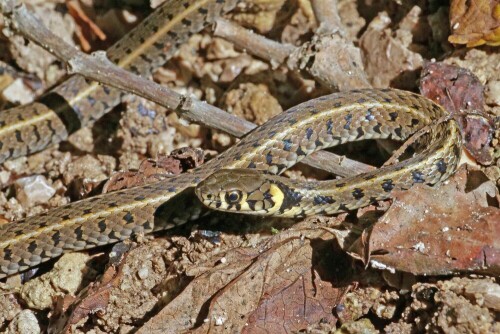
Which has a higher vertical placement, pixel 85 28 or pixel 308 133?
pixel 85 28

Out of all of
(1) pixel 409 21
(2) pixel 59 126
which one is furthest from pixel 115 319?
(1) pixel 409 21

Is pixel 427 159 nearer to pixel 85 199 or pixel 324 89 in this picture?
pixel 324 89

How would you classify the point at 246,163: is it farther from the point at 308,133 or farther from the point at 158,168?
the point at 158,168

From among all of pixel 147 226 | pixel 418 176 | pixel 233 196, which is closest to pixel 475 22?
pixel 418 176

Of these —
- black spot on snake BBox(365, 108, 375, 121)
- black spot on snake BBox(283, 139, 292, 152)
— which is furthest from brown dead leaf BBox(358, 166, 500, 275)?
black spot on snake BBox(283, 139, 292, 152)

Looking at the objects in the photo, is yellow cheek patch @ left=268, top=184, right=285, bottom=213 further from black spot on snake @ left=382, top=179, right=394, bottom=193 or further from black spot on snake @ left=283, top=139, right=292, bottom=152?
black spot on snake @ left=382, top=179, right=394, bottom=193

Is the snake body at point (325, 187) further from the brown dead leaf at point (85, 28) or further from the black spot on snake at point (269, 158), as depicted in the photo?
the brown dead leaf at point (85, 28)
